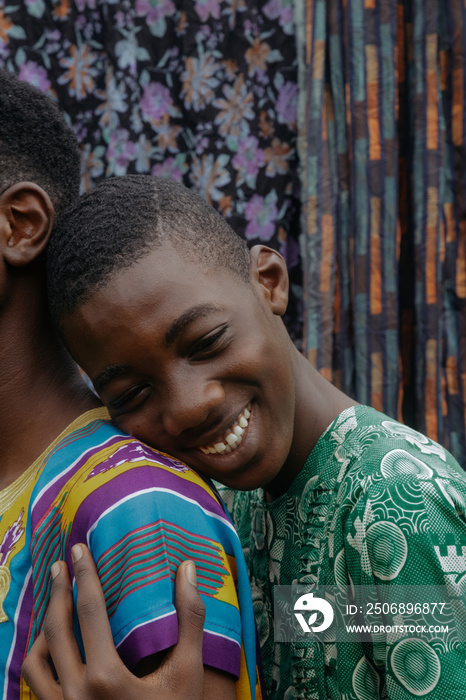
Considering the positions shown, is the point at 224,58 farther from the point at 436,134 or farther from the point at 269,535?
the point at 269,535

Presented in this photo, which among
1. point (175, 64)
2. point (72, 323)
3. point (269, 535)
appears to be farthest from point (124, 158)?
point (269, 535)

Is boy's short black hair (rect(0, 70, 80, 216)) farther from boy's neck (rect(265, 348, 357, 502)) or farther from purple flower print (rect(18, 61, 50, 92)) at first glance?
purple flower print (rect(18, 61, 50, 92))

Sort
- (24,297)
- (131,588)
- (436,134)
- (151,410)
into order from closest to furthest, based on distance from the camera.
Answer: (131,588) → (151,410) → (24,297) → (436,134)

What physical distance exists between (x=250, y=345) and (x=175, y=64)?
157cm

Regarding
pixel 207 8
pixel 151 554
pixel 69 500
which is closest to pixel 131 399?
pixel 69 500

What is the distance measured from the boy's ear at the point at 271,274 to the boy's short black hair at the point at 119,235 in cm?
12

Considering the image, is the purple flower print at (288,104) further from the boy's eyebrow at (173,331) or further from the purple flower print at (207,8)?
the boy's eyebrow at (173,331)

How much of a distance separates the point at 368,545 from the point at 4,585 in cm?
57

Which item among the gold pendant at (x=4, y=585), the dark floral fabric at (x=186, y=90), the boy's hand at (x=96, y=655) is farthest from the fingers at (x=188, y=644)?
the dark floral fabric at (x=186, y=90)

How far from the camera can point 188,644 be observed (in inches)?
34.9

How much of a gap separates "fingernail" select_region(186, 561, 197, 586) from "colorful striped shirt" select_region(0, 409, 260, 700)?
19mm

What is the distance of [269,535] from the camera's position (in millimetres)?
1481

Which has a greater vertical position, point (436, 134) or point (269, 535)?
point (436, 134)

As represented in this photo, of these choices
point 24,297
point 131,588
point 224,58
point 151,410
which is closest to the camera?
point 131,588
